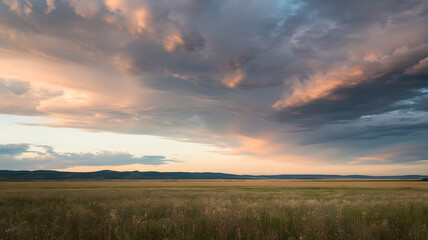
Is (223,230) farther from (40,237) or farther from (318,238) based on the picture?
(40,237)

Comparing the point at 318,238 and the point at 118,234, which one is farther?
the point at 118,234

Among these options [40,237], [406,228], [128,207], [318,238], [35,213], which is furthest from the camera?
[128,207]

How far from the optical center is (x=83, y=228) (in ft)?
24.6

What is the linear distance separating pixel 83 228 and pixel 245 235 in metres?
4.76

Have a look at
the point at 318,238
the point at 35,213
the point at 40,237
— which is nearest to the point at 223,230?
the point at 318,238

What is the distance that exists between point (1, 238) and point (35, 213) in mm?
4071

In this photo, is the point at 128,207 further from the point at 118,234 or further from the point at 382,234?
the point at 382,234

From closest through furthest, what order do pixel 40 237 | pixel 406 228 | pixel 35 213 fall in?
pixel 40 237 → pixel 406 228 → pixel 35 213

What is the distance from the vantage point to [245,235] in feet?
22.0

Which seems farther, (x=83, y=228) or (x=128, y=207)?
(x=128, y=207)

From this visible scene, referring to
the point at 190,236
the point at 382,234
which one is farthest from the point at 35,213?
the point at 382,234

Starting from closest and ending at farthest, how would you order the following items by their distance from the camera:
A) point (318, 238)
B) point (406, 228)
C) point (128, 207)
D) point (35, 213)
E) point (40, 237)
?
point (318, 238), point (40, 237), point (406, 228), point (35, 213), point (128, 207)

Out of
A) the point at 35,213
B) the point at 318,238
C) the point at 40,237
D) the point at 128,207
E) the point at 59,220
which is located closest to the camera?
the point at 318,238

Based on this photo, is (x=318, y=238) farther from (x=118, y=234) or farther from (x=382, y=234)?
(x=118, y=234)
